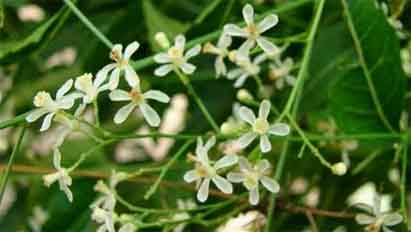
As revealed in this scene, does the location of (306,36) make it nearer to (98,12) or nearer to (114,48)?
(114,48)

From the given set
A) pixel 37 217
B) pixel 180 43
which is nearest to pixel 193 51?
pixel 180 43

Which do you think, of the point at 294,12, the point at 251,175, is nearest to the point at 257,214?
the point at 251,175

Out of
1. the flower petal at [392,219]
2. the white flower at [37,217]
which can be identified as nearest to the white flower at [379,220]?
the flower petal at [392,219]

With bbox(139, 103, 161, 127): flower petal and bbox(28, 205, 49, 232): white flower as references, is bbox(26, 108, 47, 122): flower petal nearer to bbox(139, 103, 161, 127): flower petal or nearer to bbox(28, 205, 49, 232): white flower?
bbox(139, 103, 161, 127): flower petal

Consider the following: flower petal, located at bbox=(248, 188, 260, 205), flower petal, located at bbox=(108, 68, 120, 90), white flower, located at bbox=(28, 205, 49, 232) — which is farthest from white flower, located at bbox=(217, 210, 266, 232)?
white flower, located at bbox=(28, 205, 49, 232)

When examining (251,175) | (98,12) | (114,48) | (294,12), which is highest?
(98,12)

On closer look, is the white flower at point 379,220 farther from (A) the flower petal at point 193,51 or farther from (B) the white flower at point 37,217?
(B) the white flower at point 37,217
